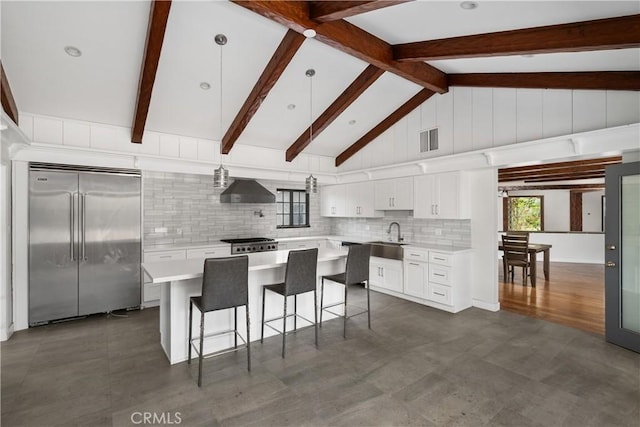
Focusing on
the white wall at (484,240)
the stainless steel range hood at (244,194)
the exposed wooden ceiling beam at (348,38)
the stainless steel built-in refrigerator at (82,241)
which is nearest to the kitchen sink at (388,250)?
the white wall at (484,240)

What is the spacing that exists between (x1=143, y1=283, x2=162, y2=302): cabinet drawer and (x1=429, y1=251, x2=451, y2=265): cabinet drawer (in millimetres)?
4221

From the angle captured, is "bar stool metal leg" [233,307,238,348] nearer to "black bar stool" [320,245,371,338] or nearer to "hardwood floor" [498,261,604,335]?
"black bar stool" [320,245,371,338]

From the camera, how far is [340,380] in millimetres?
2812

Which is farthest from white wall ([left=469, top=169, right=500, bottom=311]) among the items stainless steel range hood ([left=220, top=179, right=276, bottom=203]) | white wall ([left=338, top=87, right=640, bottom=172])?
stainless steel range hood ([left=220, top=179, right=276, bottom=203])

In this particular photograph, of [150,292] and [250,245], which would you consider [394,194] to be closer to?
[250,245]

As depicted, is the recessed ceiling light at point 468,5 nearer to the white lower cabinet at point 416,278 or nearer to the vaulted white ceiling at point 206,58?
the vaulted white ceiling at point 206,58

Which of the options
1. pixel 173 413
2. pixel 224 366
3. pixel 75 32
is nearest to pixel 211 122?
pixel 75 32

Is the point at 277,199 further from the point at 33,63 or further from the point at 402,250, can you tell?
the point at 33,63

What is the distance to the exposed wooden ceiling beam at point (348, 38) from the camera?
293 cm

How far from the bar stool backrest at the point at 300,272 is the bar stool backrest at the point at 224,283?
1.70 ft

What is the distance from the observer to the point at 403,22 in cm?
338

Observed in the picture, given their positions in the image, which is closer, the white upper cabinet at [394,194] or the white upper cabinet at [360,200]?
the white upper cabinet at [394,194]

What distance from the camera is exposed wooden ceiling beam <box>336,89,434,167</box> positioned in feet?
17.8

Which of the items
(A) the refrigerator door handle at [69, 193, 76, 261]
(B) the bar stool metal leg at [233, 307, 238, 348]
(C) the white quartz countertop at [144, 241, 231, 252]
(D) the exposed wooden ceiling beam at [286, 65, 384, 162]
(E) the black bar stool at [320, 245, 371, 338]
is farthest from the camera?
(C) the white quartz countertop at [144, 241, 231, 252]
